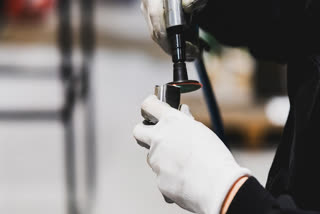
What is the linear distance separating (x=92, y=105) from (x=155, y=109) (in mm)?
2391

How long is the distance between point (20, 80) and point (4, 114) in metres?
0.51

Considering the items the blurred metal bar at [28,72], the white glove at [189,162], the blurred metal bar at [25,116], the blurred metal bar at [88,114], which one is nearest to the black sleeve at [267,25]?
the white glove at [189,162]

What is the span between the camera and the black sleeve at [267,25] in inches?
23.9

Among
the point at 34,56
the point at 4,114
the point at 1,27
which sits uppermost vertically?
the point at 1,27

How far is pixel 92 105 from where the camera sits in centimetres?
301

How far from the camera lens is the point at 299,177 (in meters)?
0.56

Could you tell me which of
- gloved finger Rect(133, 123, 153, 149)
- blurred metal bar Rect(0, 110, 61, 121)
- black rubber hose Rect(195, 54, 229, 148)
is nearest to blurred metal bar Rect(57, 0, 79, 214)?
blurred metal bar Rect(0, 110, 61, 121)

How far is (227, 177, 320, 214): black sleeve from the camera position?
1.68 ft

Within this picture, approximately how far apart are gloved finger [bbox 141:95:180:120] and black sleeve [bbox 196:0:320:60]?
0.61 ft

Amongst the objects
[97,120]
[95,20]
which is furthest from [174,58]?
[95,20]

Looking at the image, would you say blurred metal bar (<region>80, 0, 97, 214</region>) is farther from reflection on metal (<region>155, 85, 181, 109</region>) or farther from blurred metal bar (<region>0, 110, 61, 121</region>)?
reflection on metal (<region>155, 85, 181, 109</region>)

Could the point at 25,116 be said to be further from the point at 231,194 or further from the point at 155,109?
the point at 231,194

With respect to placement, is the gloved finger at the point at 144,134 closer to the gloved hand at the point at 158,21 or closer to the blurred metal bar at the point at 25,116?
the gloved hand at the point at 158,21

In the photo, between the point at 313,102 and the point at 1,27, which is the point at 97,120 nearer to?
the point at 1,27
